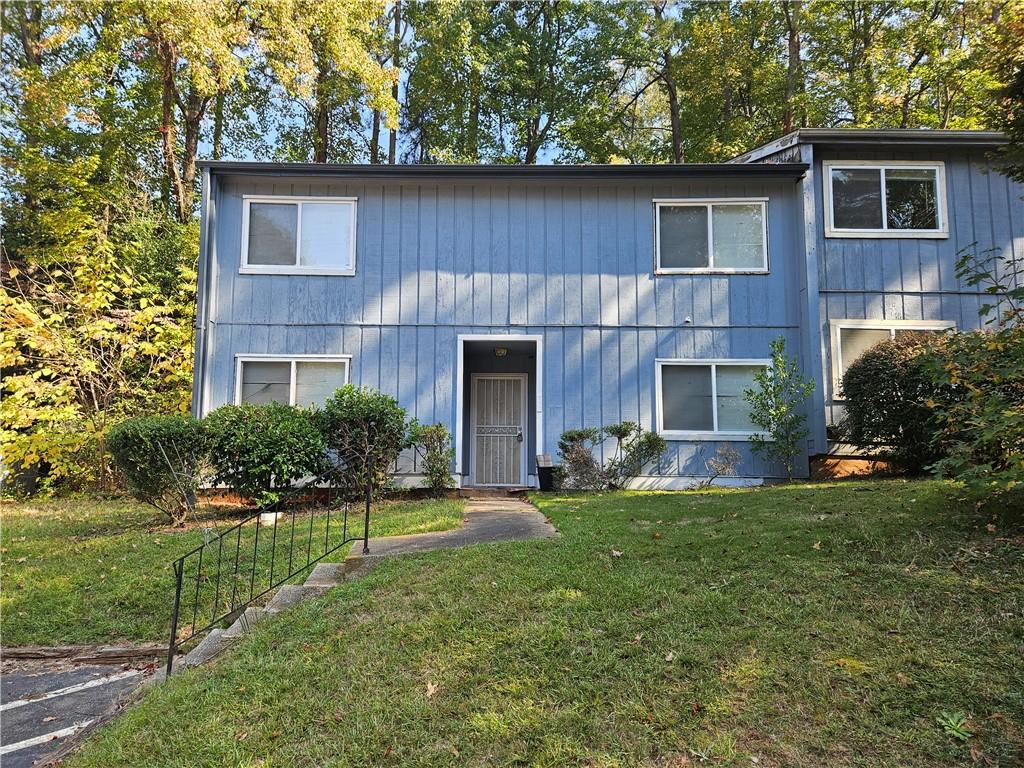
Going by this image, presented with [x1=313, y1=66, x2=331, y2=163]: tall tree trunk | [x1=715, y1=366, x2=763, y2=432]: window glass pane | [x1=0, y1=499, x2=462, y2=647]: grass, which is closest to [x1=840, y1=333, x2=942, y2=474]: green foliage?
[x1=715, y1=366, x2=763, y2=432]: window glass pane

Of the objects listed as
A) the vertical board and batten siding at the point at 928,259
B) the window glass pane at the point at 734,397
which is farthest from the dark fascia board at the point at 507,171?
the window glass pane at the point at 734,397

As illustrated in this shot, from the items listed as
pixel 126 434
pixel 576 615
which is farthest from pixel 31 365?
pixel 576 615

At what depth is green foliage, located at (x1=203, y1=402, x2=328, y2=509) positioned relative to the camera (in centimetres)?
839

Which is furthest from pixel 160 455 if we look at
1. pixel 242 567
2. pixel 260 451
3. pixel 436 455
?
pixel 436 455

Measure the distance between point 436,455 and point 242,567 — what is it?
4094mm

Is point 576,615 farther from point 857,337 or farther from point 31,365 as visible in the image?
point 31,365

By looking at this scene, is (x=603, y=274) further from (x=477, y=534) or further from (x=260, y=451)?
(x=260, y=451)

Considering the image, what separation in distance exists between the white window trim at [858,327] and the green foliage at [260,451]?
8590mm

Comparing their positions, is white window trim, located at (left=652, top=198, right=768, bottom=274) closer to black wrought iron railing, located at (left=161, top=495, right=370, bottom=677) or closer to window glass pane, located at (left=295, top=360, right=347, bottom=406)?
window glass pane, located at (left=295, top=360, right=347, bottom=406)

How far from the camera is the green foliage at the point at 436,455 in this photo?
1012 cm

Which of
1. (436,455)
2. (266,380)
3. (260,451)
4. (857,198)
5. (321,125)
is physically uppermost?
(321,125)

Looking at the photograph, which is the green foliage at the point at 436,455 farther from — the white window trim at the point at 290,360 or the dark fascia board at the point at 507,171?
the dark fascia board at the point at 507,171

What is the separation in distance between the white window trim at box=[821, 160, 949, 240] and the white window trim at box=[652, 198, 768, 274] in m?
1.06

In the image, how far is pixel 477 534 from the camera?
6.68 metres
